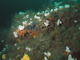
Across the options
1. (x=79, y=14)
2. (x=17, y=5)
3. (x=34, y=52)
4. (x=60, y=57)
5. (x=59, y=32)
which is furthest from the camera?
(x=17, y=5)

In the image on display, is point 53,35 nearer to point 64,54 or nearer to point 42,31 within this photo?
point 42,31

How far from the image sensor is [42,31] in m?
3.21

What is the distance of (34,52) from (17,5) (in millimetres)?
7610

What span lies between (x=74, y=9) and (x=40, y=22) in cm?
173

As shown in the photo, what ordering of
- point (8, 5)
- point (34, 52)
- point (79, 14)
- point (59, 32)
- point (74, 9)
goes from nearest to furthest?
point (34, 52)
point (59, 32)
point (79, 14)
point (74, 9)
point (8, 5)

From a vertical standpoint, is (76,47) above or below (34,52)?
below

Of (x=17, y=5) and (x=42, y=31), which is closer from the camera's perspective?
(x=42, y=31)

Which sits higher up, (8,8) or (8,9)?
(8,8)

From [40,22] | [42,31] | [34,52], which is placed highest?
[40,22]

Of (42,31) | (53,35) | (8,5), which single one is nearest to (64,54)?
(53,35)

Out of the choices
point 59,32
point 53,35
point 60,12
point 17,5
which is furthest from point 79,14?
point 17,5

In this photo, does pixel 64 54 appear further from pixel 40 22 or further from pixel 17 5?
pixel 17 5

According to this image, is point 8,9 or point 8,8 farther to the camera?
point 8,8

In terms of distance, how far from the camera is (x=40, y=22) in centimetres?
346
